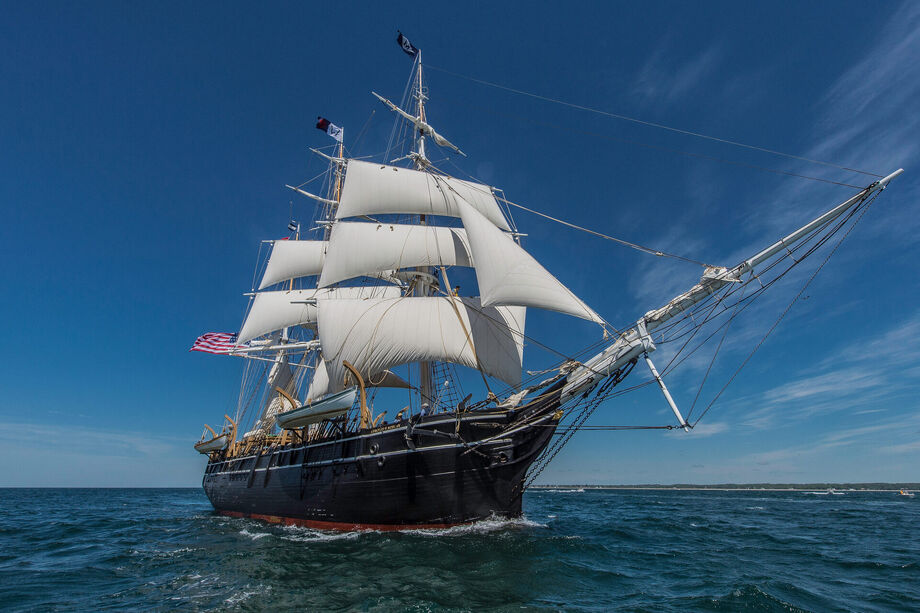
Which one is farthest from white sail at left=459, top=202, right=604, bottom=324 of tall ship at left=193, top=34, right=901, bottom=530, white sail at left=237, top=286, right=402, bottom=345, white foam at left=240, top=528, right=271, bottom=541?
white sail at left=237, top=286, right=402, bottom=345

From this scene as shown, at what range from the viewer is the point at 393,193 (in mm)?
26969

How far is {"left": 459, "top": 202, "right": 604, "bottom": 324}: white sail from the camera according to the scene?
53.7 feet

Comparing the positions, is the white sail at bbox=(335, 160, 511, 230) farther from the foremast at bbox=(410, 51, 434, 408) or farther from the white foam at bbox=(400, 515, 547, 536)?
the white foam at bbox=(400, 515, 547, 536)

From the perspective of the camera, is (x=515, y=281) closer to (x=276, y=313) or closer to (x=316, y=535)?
(x=316, y=535)

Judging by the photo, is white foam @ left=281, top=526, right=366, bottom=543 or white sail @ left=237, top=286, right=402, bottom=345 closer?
white foam @ left=281, top=526, right=366, bottom=543

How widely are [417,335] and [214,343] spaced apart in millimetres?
22026

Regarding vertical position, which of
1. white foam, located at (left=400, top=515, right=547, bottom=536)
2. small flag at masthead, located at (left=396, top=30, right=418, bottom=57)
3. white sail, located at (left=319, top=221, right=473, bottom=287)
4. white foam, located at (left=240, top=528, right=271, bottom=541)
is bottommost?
white foam, located at (left=240, top=528, right=271, bottom=541)

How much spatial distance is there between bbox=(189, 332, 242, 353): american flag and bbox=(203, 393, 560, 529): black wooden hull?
69.4 feet

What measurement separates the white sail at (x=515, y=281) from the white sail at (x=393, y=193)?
826 cm

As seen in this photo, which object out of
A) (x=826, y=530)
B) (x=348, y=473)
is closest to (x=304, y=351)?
(x=348, y=473)

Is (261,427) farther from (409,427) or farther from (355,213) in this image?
(409,427)

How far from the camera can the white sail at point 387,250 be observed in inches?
1022

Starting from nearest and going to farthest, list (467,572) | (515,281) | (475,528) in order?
(467,572) → (475,528) → (515,281)

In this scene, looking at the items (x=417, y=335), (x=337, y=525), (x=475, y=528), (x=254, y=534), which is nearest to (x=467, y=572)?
(x=475, y=528)
